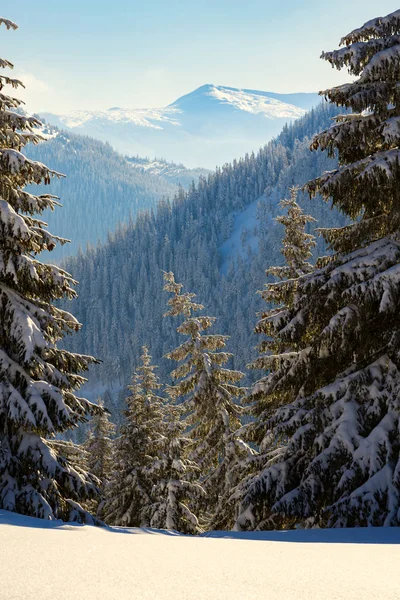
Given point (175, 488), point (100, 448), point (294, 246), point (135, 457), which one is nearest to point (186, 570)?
point (294, 246)

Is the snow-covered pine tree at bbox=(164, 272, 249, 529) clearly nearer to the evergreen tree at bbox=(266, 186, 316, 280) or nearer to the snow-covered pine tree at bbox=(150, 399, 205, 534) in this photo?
the snow-covered pine tree at bbox=(150, 399, 205, 534)

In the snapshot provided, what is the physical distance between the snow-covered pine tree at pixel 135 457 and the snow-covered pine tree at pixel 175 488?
2349 millimetres

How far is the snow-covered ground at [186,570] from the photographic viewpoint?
2920 mm

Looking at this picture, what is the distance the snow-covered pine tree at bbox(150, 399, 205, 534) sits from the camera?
17453 mm

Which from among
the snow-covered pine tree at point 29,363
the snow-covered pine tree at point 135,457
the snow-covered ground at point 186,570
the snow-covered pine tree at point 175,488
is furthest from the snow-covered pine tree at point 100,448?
the snow-covered ground at point 186,570

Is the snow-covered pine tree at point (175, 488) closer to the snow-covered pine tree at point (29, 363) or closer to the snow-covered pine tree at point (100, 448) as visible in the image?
the snow-covered pine tree at point (29, 363)

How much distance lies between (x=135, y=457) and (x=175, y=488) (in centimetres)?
417

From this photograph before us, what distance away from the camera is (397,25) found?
357 inches

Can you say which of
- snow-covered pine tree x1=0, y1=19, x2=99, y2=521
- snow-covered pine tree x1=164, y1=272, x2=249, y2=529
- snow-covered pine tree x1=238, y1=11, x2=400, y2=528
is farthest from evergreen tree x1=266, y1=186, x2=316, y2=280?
snow-covered pine tree x1=0, y1=19, x2=99, y2=521

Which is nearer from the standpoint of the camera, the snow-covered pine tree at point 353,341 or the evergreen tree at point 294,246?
the snow-covered pine tree at point 353,341

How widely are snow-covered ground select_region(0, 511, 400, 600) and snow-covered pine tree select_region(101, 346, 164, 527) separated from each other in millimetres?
16293

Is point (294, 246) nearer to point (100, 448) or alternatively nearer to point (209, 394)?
point (209, 394)

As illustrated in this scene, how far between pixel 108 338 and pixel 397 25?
173942mm

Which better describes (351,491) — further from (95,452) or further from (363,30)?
(95,452)
